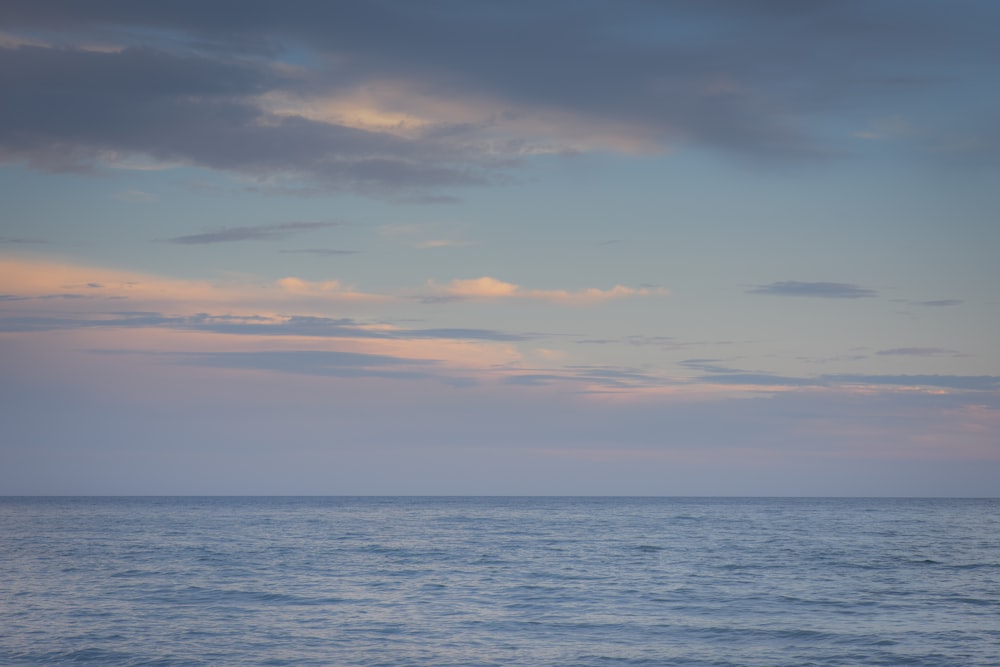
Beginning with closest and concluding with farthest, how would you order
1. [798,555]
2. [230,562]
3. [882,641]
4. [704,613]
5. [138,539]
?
[882,641], [704,613], [230,562], [798,555], [138,539]

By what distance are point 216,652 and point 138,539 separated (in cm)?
4743

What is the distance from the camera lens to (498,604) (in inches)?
1409

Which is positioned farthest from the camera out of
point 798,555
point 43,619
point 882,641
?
point 798,555

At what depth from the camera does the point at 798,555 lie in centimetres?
5600

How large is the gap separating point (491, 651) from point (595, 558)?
28.9 meters

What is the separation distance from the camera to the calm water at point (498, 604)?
26.9m

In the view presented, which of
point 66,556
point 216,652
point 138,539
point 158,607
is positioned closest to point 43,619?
point 158,607

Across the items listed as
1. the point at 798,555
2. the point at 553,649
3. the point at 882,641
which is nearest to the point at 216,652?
the point at 553,649

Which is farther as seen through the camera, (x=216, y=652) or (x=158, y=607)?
(x=158, y=607)

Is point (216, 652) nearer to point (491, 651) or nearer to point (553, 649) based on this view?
point (491, 651)

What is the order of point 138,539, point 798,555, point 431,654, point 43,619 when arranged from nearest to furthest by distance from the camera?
point 431,654 < point 43,619 < point 798,555 < point 138,539

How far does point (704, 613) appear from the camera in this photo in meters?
33.8

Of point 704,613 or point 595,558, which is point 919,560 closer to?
point 595,558

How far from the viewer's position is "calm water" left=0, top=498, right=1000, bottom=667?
26.9m
